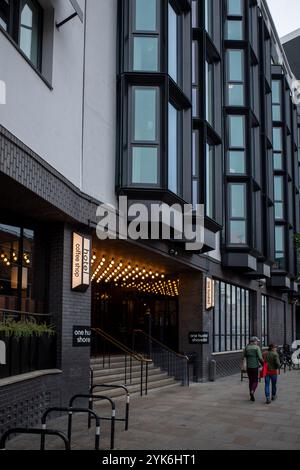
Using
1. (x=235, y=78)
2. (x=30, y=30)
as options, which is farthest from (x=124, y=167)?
(x=235, y=78)

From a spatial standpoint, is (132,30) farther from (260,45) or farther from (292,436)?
(260,45)

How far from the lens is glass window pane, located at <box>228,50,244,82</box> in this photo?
81.3ft

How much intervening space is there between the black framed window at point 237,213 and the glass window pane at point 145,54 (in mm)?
9808

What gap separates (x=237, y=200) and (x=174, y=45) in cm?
884

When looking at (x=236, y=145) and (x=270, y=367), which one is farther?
(x=236, y=145)

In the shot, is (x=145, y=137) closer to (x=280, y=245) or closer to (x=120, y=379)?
(x=120, y=379)

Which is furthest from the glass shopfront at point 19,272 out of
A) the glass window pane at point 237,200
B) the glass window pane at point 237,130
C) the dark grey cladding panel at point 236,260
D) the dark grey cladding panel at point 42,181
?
the glass window pane at point 237,130

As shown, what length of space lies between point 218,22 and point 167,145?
10424 mm

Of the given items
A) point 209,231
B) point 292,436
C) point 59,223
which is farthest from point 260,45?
point 292,436

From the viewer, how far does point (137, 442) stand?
372 inches

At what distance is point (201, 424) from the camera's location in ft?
37.5

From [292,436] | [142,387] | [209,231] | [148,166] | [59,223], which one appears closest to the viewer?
[292,436]

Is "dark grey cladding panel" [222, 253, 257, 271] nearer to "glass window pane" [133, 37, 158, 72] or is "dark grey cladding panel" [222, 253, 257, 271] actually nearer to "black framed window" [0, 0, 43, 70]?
"glass window pane" [133, 37, 158, 72]

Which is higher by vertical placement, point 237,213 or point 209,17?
point 209,17
